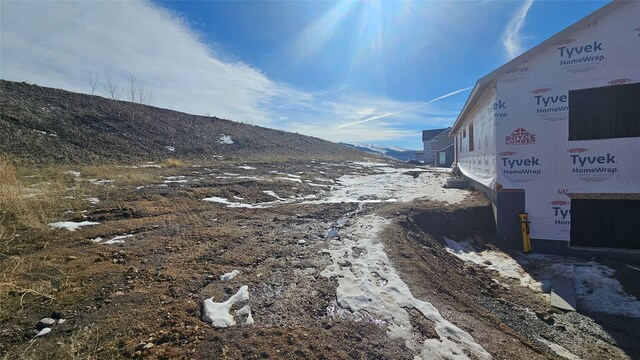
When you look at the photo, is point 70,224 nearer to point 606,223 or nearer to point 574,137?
point 574,137

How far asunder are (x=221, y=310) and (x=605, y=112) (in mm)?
9558

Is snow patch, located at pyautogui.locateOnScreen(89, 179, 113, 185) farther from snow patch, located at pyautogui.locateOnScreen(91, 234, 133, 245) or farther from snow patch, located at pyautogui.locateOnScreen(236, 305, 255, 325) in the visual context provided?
snow patch, located at pyautogui.locateOnScreen(236, 305, 255, 325)

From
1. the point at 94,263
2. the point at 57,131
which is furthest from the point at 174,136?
the point at 94,263

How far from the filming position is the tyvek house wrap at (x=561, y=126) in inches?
255

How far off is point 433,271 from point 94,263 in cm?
562

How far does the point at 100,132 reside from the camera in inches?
747

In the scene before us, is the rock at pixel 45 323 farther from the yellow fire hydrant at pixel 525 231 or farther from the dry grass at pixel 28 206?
the yellow fire hydrant at pixel 525 231

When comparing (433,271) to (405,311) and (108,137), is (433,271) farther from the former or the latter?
(108,137)

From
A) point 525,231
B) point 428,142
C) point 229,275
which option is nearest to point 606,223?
point 525,231

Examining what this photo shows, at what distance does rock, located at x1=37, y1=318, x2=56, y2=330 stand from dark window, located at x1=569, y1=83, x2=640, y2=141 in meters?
10.5

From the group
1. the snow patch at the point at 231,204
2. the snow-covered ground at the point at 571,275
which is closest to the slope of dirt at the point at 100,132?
the snow patch at the point at 231,204

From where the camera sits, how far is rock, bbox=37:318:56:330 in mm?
2699

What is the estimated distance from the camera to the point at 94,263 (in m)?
4.07

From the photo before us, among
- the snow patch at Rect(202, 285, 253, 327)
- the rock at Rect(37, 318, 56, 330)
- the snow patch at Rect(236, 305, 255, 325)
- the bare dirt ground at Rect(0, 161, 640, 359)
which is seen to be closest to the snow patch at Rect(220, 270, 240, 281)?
the bare dirt ground at Rect(0, 161, 640, 359)
